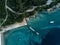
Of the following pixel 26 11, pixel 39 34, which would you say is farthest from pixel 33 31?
pixel 26 11

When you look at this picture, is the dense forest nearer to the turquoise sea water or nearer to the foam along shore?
the foam along shore

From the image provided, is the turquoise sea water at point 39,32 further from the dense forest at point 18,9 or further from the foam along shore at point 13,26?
the dense forest at point 18,9

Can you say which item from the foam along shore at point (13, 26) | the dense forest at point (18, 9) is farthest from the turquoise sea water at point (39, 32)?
the dense forest at point (18, 9)

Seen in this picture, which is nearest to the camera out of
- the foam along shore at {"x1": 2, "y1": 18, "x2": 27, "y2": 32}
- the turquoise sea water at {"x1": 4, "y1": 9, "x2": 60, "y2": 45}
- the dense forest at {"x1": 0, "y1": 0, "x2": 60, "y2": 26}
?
the turquoise sea water at {"x1": 4, "y1": 9, "x2": 60, "y2": 45}

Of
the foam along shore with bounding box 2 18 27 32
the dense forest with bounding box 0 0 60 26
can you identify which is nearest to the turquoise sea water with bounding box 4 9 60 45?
the foam along shore with bounding box 2 18 27 32

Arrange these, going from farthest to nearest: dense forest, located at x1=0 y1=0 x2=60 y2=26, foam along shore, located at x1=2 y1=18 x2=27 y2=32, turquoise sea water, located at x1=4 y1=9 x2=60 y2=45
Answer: dense forest, located at x1=0 y1=0 x2=60 y2=26, foam along shore, located at x1=2 y1=18 x2=27 y2=32, turquoise sea water, located at x1=4 y1=9 x2=60 y2=45

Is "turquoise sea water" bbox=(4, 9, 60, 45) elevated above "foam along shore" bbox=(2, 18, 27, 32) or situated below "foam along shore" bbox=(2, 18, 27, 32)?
below

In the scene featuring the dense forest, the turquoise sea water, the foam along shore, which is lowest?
the turquoise sea water

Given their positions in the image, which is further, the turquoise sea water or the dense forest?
the dense forest

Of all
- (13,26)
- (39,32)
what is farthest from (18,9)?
(39,32)

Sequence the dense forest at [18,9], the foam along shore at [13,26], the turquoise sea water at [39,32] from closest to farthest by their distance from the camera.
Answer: the turquoise sea water at [39,32], the foam along shore at [13,26], the dense forest at [18,9]
